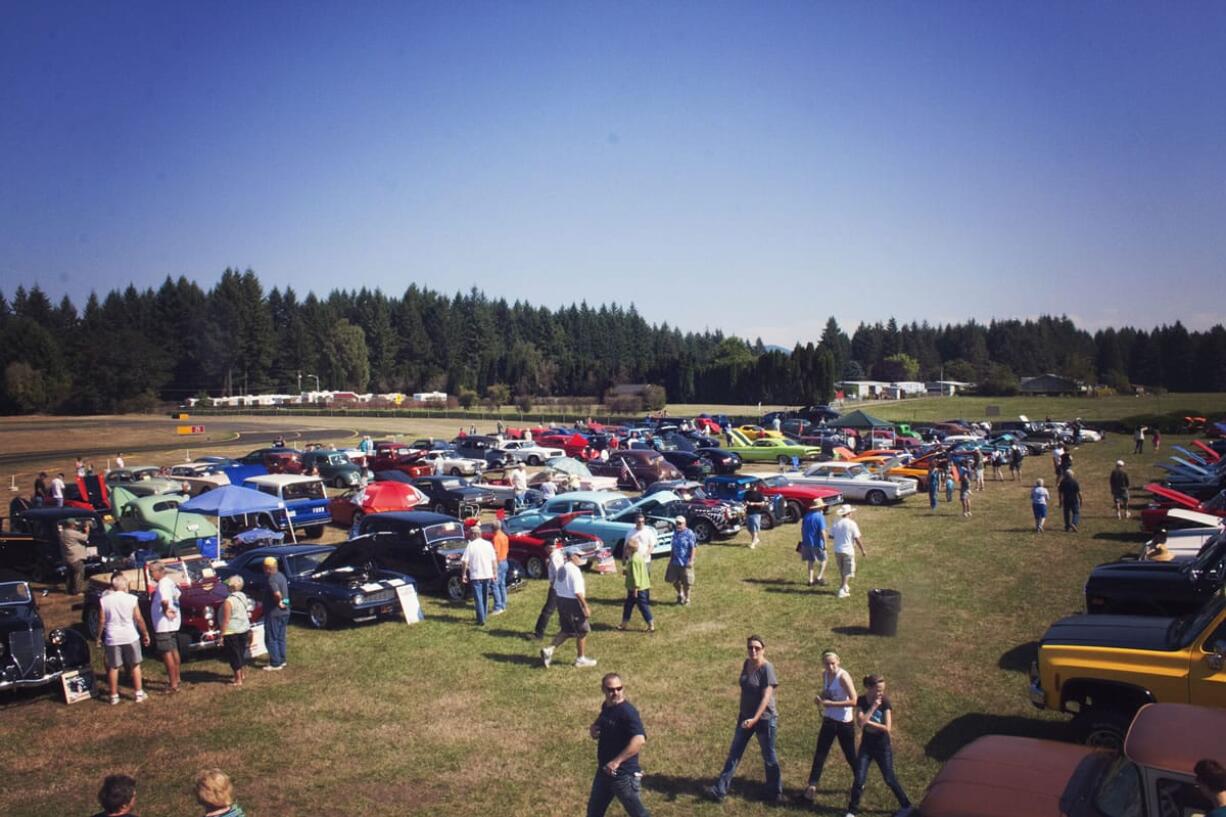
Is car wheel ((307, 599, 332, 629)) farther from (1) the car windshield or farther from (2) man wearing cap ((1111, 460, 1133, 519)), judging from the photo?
(2) man wearing cap ((1111, 460, 1133, 519))

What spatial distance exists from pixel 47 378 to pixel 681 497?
293 ft

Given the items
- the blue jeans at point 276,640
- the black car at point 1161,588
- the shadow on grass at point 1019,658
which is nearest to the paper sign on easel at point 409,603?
the blue jeans at point 276,640

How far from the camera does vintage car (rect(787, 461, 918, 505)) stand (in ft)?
89.7

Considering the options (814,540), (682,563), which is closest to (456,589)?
(682,563)

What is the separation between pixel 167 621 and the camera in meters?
11.4

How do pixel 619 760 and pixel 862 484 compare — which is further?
pixel 862 484

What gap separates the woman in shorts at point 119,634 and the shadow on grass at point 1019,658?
11.4 meters

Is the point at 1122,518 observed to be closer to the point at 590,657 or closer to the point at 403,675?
the point at 590,657

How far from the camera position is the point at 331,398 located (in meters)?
106

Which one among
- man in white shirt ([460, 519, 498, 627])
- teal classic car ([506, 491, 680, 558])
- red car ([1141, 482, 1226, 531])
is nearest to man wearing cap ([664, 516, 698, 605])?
man in white shirt ([460, 519, 498, 627])

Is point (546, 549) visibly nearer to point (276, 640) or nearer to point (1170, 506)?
point (276, 640)

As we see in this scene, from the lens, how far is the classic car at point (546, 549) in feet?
59.1

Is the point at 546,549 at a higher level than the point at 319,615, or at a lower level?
higher

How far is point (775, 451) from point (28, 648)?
33621mm
